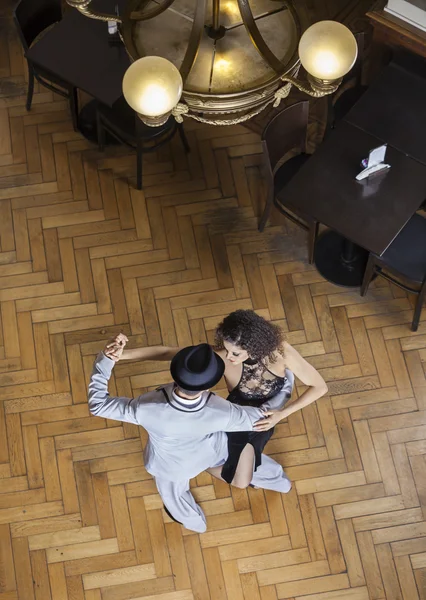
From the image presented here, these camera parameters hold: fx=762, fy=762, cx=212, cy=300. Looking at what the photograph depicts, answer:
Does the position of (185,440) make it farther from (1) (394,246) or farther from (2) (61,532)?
(1) (394,246)

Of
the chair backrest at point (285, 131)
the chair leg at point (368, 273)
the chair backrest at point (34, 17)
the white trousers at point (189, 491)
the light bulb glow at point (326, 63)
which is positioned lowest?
the white trousers at point (189, 491)

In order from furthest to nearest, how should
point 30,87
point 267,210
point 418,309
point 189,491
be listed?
point 30,87 < point 267,210 < point 418,309 < point 189,491

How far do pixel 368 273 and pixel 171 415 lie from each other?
81.1 inches

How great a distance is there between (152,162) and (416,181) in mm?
2068

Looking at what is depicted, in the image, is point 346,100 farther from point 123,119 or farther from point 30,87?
point 30,87

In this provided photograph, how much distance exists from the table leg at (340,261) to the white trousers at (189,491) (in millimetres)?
1416

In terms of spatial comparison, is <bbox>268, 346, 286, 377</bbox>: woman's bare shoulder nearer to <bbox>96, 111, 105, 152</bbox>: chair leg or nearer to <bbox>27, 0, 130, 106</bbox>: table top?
<bbox>27, 0, 130, 106</bbox>: table top

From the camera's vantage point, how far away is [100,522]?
4812 mm

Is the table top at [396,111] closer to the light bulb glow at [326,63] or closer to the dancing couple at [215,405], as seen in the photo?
the dancing couple at [215,405]

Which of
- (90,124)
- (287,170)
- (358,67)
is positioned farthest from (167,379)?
(358,67)

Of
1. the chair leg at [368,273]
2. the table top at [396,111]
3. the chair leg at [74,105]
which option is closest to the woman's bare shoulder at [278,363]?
the chair leg at [368,273]

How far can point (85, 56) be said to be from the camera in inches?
208

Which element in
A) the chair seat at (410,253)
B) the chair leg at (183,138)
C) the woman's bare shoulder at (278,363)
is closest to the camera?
the woman's bare shoulder at (278,363)

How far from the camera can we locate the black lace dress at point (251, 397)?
167 inches
